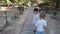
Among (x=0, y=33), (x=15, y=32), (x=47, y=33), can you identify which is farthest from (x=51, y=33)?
(x=0, y=33)

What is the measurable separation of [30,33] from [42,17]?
449 centimetres

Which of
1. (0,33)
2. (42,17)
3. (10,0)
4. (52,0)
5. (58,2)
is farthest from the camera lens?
(10,0)

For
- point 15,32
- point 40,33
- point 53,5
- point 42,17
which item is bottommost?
point 53,5

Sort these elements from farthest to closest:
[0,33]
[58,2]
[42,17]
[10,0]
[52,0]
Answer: [10,0] < [52,0] < [58,2] < [0,33] < [42,17]

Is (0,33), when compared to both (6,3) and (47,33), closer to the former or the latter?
(47,33)

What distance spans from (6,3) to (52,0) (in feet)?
29.0

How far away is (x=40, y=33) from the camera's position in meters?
7.80

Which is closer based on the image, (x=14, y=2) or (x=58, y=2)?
(x=58, y=2)

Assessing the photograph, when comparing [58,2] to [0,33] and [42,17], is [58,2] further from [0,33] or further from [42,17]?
[42,17]

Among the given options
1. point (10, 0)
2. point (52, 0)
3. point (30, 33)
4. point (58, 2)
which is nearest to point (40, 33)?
point (30, 33)

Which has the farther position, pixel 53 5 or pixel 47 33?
pixel 53 5

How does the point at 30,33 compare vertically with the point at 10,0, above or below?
above

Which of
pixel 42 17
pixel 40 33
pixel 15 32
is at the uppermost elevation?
pixel 42 17

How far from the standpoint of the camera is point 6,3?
40.8 metres
